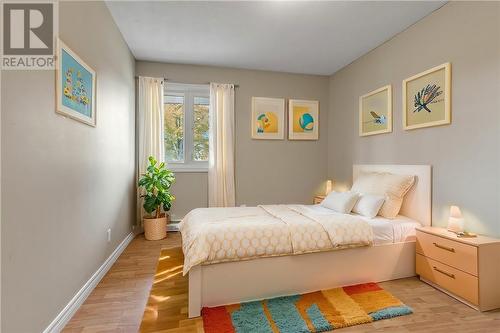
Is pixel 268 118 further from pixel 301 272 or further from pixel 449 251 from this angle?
pixel 449 251

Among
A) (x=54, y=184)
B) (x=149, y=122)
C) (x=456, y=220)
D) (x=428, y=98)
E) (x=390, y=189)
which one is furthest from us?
(x=149, y=122)

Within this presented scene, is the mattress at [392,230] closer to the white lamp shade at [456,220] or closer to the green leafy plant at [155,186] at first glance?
the white lamp shade at [456,220]

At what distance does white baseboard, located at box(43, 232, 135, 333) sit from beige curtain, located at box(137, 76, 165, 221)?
1314 millimetres

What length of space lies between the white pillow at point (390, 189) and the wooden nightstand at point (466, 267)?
0.45 meters

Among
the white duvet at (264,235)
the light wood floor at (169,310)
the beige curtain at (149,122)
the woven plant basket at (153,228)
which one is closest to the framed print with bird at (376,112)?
the white duvet at (264,235)

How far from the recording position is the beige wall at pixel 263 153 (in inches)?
164

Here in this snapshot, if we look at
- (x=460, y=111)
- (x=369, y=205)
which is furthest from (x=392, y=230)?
(x=460, y=111)

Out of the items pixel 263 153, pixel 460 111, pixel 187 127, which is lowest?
pixel 263 153

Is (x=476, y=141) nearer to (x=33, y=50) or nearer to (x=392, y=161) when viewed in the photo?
(x=392, y=161)

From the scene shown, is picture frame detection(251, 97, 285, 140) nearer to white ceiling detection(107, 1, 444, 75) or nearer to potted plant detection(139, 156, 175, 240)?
white ceiling detection(107, 1, 444, 75)

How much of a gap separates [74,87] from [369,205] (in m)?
3.01

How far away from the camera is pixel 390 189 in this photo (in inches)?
109

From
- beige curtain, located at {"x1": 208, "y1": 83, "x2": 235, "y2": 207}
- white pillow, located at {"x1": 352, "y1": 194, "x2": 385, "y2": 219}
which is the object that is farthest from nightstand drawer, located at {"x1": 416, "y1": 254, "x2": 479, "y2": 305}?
beige curtain, located at {"x1": 208, "y1": 83, "x2": 235, "y2": 207}

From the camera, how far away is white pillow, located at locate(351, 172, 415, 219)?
2689 mm
